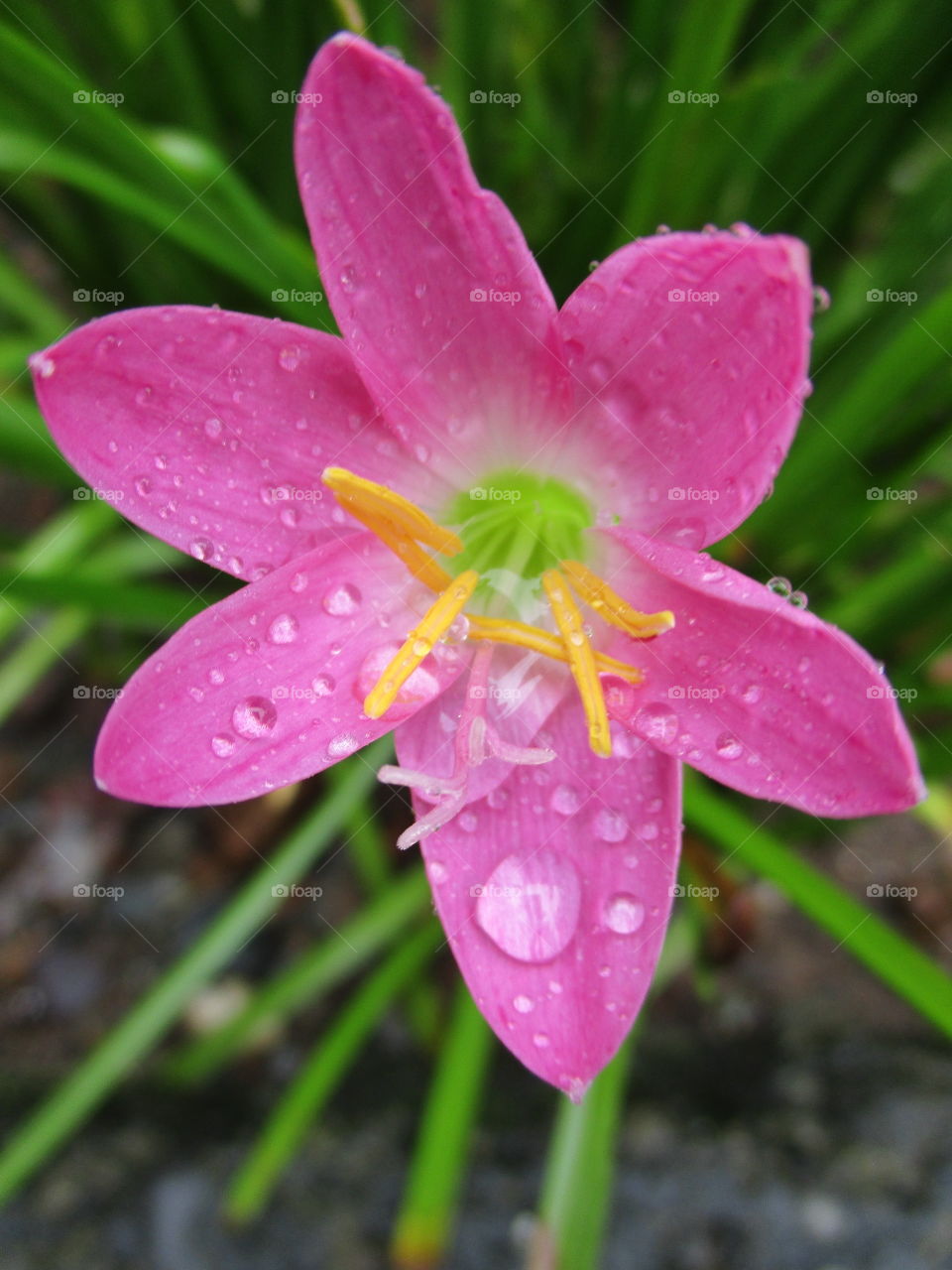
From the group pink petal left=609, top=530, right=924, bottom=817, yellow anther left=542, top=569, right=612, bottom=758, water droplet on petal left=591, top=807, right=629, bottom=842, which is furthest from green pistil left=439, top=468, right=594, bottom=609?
water droplet on petal left=591, top=807, right=629, bottom=842

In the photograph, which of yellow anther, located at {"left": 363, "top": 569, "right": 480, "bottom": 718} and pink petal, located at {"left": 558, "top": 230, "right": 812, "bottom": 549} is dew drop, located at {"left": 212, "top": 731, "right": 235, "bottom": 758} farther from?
pink petal, located at {"left": 558, "top": 230, "right": 812, "bottom": 549}

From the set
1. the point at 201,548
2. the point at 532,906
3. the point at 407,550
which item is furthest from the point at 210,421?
the point at 532,906

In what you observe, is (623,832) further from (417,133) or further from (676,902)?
(676,902)

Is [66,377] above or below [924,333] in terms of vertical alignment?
below

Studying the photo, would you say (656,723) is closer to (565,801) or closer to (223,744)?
(565,801)

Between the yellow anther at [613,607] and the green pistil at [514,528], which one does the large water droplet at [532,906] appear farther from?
the green pistil at [514,528]

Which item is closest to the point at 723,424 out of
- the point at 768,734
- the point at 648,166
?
the point at 768,734

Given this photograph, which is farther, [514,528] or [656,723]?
[514,528]

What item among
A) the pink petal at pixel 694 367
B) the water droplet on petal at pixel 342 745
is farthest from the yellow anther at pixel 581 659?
the water droplet on petal at pixel 342 745
